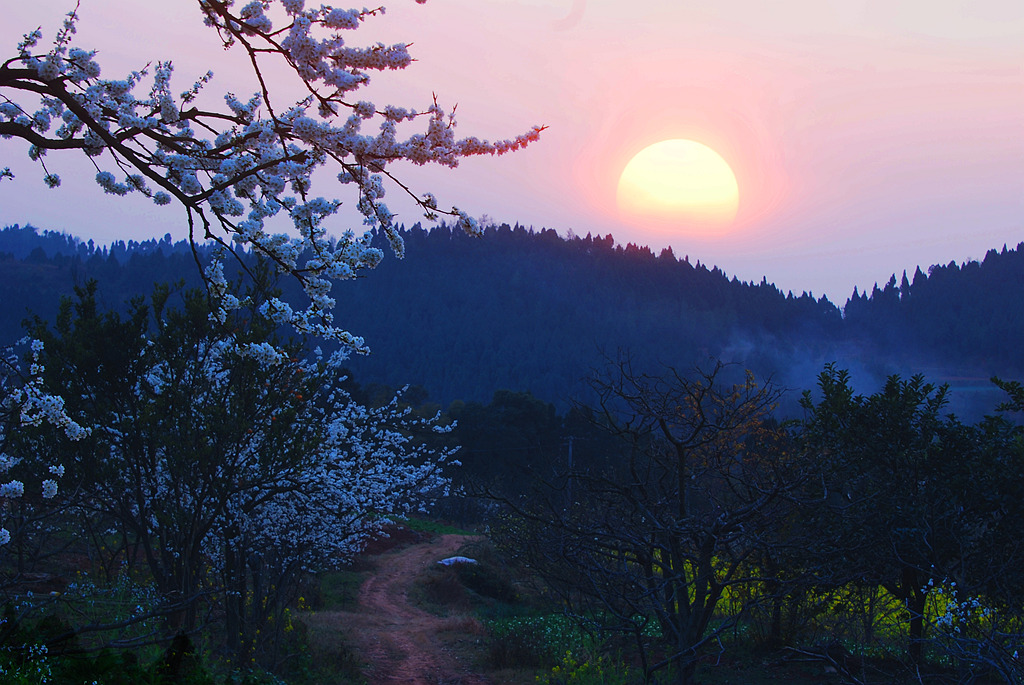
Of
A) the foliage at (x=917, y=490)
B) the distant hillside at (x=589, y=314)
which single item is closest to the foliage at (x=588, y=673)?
the foliage at (x=917, y=490)

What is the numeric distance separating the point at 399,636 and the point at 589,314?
112 metres

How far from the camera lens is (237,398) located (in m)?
9.87

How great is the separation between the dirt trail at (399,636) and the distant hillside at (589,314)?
61336 mm

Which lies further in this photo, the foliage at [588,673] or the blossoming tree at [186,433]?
the foliage at [588,673]

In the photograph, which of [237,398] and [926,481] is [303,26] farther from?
[926,481]

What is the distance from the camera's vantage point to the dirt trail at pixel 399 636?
14.2 meters

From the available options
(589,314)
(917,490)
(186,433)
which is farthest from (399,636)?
(589,314)

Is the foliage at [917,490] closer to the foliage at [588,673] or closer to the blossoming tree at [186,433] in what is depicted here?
the foliage at [588,673]

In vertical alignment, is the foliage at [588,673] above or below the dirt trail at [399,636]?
above

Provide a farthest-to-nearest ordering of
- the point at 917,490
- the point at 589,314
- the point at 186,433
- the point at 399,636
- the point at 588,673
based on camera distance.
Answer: the point at 589,314 < the point at 399,636 < the point at 588,673 < the point at 917,490 < the point at 186,433

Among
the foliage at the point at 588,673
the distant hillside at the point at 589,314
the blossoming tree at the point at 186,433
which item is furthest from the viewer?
the distant hillside at the point at 589,314

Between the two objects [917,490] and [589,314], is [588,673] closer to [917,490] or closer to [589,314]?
[917,490]

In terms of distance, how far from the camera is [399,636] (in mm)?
17891

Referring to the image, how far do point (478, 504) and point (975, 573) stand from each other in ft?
114
